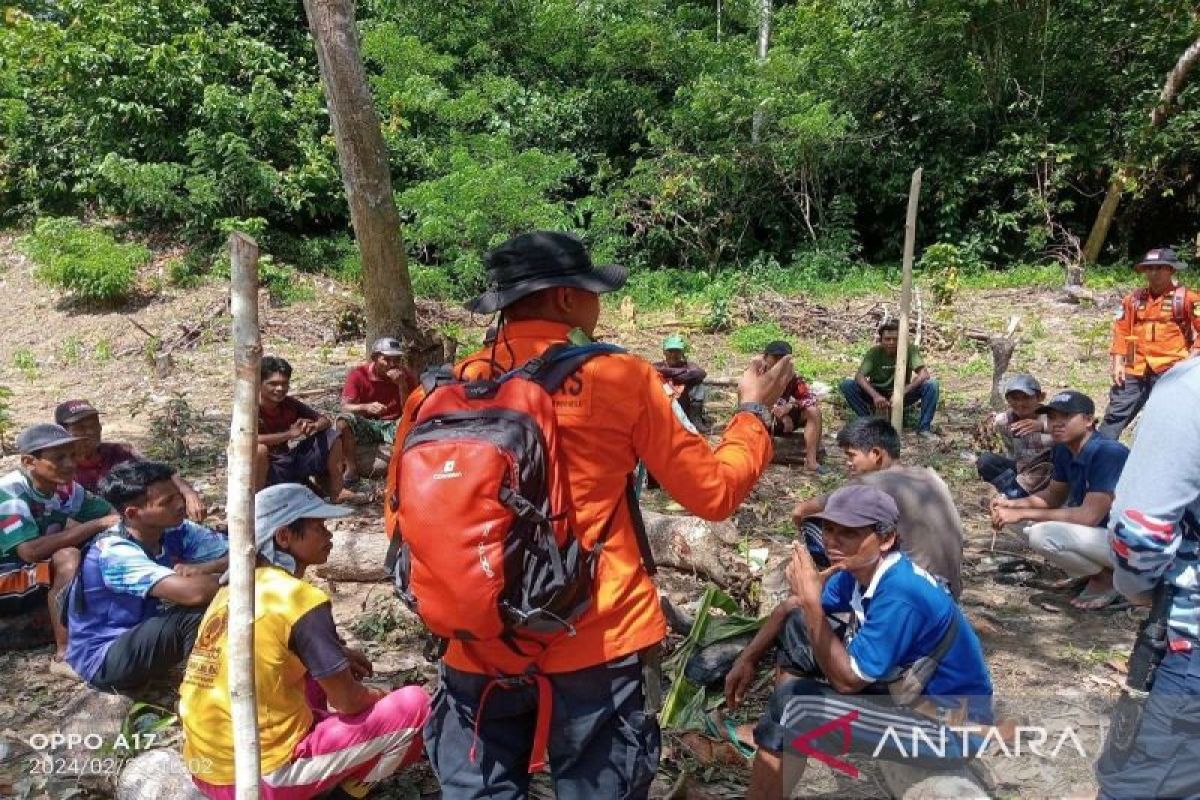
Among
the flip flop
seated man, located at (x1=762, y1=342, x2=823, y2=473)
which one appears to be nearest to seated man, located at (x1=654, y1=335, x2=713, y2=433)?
seated man, located at (x1=762, y1=342, x2=823, y2=473)

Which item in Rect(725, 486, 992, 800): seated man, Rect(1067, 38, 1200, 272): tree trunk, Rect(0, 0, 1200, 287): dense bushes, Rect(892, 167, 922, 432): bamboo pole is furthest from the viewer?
Rect(0, 0, 1200, 287): dense bushes

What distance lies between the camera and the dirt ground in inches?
136

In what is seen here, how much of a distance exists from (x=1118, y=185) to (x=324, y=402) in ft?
42.9

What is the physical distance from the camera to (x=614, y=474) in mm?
1966

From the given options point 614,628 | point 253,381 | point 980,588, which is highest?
point 253,381

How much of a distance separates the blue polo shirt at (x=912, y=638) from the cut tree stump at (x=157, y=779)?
2.36 metres

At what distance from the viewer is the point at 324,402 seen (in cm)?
866

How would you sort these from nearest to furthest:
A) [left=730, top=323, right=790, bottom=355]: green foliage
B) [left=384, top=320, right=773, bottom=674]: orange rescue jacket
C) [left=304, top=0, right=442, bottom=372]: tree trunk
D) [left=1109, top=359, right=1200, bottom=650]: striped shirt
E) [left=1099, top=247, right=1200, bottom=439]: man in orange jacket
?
1. [left=384, top=320, right=773, bottom=674]: orange rescue jacket
2. [left=1109, top=359, right=1200, bottom=650]: striped shirt
3. [left=304, top=0, right=442, bottom=372]: tree trunk
4. [left=1099, top=247, right=1200, bottom=439]: man in orange jacket
5. [left=730, top=323, right=790, bottom=355]: green foliage

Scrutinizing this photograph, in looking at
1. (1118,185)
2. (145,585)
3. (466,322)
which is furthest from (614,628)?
(1118,185)

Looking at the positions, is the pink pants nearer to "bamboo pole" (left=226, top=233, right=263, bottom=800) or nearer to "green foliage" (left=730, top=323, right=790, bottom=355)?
"bamboo pole" (left=226, top=233, right=263, bottom=800)

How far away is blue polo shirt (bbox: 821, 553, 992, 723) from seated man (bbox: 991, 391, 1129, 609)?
2172 millimetres

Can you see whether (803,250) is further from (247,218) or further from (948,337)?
(247,218)

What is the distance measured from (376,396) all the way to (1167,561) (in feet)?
19.2

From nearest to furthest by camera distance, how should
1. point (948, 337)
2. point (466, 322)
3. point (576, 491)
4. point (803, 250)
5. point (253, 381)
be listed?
1. point (253, 381)
2. point (576, 491)
3. point (948, 337)
4. point (466, 322)
5. point (803, 250)
